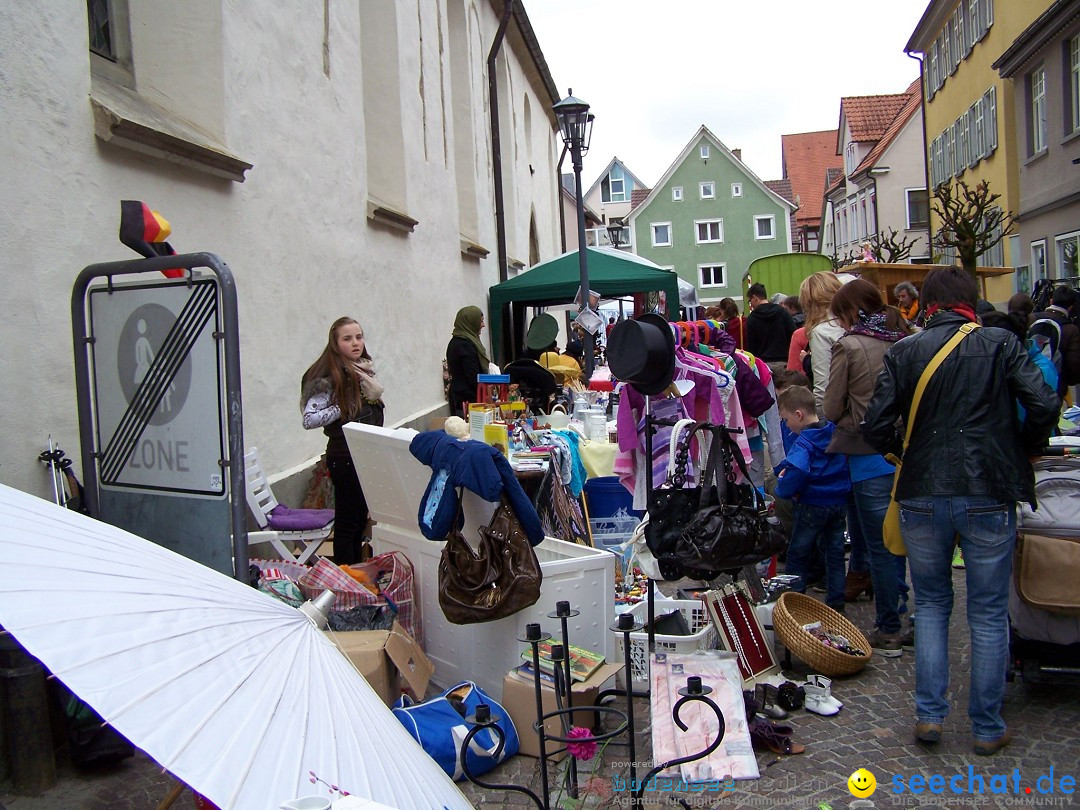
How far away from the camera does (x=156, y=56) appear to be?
6.76m

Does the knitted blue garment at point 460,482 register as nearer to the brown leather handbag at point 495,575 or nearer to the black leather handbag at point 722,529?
the brown leather handbag at point 495,575

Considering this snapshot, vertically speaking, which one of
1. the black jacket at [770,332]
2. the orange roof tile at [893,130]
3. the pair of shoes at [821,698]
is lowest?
the pair of shoes at [821,698]

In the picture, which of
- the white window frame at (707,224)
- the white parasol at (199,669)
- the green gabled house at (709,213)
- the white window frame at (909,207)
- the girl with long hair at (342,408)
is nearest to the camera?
the white parasol at (199,669)

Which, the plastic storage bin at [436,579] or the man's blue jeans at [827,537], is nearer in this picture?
the plastic storage bin at [436,579]

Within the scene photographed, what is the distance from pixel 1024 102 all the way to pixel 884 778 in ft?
70.1

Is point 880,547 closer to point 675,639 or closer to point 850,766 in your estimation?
point 675,639

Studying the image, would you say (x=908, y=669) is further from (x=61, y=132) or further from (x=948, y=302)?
(x=61, y=132)

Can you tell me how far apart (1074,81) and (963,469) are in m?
17.6

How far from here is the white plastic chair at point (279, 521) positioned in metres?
6.16

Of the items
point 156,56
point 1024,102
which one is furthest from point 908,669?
point 1024,102

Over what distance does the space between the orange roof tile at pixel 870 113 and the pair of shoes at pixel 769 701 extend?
1695 inches

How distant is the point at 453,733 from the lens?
13.6 feet

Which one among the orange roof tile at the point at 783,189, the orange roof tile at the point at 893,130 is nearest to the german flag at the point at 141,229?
the orange roof tile at the point at 893,130

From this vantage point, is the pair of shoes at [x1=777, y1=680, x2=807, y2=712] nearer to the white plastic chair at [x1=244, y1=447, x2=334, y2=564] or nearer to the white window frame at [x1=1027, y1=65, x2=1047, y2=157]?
the white plastic chair at [x1=244, y1=447, x2=334, y2=564]
